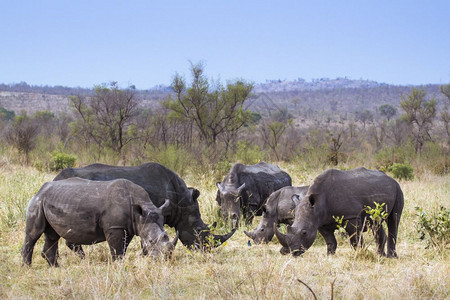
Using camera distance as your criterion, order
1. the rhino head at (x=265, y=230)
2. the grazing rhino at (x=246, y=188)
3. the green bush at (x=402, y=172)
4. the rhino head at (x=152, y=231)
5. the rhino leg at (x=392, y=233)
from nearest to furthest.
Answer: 1. the rhino head at (x=152, y=231)
2. the rhino leg at (x=392, y=233)
3. the rhino head at (x=265, y=230)
4. the grazing rhino at (x=246, y=188)
5. the green bush at (x=402, y=172)

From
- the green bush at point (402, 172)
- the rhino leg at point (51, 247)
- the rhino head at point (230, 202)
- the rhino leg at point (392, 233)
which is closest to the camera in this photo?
the rhino leg at point (51, 247)

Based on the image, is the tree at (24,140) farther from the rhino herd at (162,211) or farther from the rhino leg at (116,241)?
the rhino leg at (116,241)

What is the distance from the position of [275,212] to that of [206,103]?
15.7m

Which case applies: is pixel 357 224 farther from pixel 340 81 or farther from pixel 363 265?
pixel 340 81

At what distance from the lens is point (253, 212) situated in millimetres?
11453

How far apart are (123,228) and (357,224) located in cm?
344

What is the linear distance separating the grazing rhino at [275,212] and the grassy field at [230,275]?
0.30 metres

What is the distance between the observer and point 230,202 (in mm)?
10703

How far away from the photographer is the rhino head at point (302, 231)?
7.38 metres

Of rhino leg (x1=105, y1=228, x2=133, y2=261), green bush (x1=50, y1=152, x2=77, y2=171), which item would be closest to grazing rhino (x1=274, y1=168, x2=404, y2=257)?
rhino leg (x1=105, y1=228, x2=133, y2=261)

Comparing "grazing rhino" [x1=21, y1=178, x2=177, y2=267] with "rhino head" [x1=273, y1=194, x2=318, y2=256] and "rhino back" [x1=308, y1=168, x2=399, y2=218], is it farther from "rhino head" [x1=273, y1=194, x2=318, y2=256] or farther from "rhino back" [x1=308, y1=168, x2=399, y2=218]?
"rhino back" [x1=308, y1=168, x2=399, y2=218]

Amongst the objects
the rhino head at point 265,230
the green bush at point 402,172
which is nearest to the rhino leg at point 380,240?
the rhino head at point 265,230

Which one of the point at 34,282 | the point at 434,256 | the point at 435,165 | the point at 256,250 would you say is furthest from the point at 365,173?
the point at 435,165

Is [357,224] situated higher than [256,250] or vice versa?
[357,224]
